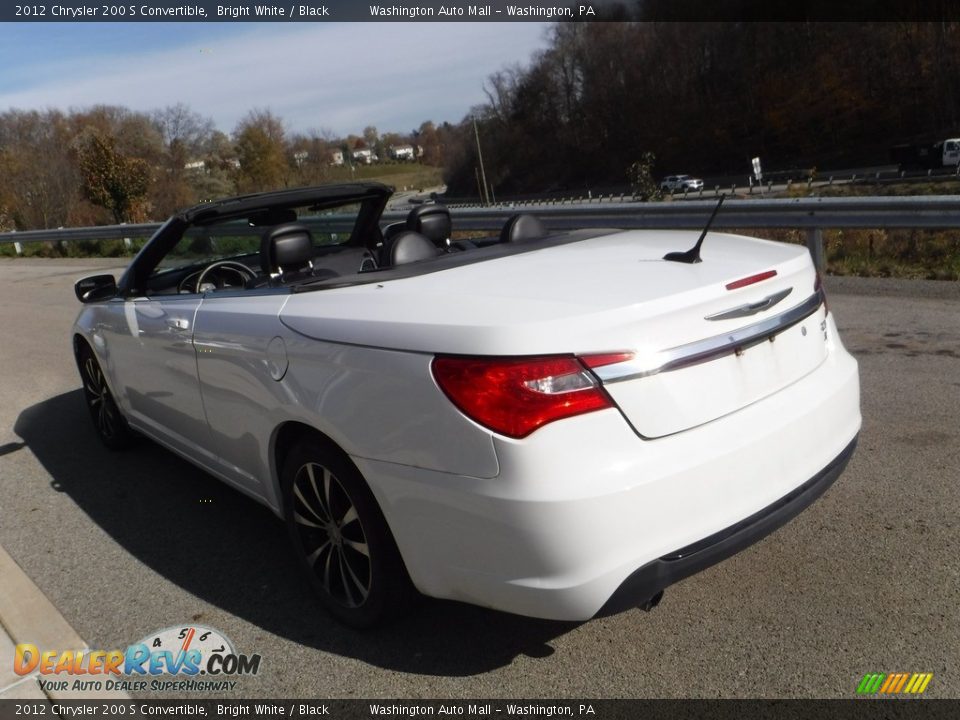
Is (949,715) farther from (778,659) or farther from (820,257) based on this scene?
(820,257)

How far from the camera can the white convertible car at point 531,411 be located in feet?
7.73

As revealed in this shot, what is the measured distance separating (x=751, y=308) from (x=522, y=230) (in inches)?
59.1

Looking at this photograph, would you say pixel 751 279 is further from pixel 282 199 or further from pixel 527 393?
pixel 282 199

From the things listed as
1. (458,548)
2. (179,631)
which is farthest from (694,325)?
(179,631)

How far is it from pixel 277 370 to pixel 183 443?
1381mm

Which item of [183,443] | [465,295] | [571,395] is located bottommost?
[183,443]

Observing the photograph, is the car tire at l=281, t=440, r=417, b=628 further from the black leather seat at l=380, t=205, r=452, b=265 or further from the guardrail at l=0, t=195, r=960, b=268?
the guardrail at l=0, t=195, r=960, b=268

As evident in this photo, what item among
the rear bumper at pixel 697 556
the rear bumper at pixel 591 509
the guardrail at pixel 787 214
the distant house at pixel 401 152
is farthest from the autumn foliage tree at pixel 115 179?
the distant house at pixel 401 152

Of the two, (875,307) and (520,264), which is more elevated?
(520,264)

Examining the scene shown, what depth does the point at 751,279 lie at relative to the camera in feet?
9.11

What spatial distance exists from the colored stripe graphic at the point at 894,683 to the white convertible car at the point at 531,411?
52cm

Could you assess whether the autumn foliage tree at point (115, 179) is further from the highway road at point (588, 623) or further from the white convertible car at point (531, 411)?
the white convertible car at point (531, 411)

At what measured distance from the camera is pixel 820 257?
26.6ft

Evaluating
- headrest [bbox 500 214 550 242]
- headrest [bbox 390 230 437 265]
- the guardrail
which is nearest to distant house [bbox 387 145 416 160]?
the guardrail
